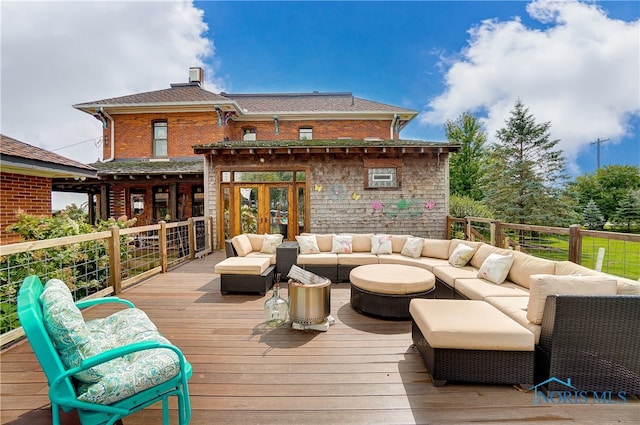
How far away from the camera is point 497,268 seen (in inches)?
141

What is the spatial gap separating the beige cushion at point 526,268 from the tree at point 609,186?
23.4 metres

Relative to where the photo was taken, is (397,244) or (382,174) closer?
(397,244)

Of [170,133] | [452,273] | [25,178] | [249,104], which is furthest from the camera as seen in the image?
[249,104]

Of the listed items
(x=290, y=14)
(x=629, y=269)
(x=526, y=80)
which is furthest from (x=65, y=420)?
(x=526, y=80)

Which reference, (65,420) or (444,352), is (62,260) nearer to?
(65,420)

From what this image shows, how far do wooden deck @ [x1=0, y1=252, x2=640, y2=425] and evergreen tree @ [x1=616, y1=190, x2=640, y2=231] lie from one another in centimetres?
2339

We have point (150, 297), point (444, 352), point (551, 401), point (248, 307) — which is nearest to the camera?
point (551, 401)

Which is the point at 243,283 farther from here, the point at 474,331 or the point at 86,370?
the point at 474,331

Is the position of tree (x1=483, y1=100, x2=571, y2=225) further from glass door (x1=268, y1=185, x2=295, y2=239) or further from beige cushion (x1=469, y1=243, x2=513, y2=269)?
beige cushion (x1=469, y1=243, x2=513, y2=269)

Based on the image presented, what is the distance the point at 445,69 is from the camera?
47.5 feet

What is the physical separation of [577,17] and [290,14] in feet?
24.8

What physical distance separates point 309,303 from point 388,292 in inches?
40.0

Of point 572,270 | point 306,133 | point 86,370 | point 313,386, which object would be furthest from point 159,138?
point 572,270

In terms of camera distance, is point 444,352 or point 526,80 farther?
point 526,80
